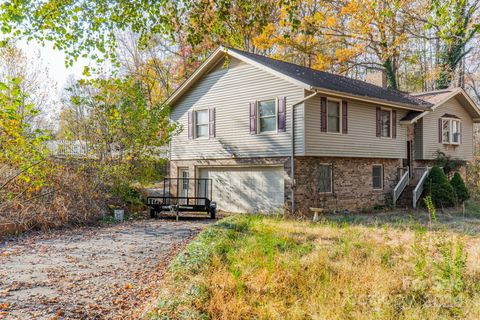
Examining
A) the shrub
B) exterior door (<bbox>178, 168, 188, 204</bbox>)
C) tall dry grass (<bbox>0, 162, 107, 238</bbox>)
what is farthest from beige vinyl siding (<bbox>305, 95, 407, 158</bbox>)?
tall dry grass (<bbox>0, 162, 107, 238</bbox>)

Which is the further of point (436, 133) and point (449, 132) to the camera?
point (449, 132)

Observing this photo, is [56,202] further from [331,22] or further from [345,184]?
[331,22]

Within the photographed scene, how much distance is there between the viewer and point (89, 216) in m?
12.1

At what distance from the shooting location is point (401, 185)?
699 inches

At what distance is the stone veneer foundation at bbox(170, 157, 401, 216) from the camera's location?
1432 cm

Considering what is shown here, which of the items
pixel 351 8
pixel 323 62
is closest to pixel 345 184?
pixel 351 8

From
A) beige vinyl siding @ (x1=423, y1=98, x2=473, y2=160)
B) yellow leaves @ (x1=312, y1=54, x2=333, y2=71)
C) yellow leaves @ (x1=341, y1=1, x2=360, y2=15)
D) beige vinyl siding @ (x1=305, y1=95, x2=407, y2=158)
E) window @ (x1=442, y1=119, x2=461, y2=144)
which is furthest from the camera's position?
yellow leaves @ (x1=312, y1=54, x2=333, y2=71)

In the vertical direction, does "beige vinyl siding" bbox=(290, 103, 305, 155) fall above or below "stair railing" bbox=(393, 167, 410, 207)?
above

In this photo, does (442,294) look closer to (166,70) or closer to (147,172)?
(147,172)

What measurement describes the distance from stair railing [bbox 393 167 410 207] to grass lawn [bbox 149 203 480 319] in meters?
9.22

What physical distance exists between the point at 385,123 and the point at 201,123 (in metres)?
8.27

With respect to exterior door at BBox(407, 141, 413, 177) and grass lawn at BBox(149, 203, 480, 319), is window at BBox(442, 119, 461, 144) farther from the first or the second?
grass lawn at BBox(149, 203, 480, 319)

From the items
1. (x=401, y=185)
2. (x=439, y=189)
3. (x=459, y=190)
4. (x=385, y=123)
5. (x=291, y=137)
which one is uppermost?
(x=385, y=123)

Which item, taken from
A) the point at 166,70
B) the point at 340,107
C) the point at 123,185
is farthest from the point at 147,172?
the point at 166,70
